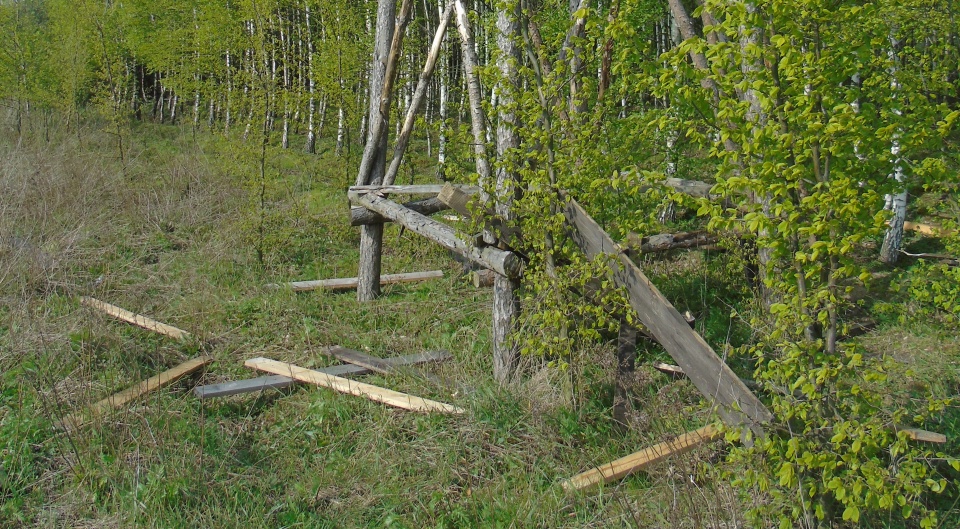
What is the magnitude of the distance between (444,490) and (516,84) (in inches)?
107

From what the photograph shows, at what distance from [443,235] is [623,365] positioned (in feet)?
7.15

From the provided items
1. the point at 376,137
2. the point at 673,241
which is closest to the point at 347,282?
the point at 376,137

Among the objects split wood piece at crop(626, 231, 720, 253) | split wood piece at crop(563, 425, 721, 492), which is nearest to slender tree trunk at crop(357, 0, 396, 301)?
split wood piece at crop(626, 231, 720, 253)

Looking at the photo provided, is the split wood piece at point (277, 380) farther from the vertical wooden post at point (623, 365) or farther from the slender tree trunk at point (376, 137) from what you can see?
the slender tree trunk at point (376, 137)

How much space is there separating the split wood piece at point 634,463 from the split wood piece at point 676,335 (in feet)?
0.79

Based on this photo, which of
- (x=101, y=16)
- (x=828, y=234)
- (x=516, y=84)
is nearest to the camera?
(x=828, y=234)

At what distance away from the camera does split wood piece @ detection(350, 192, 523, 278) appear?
5.17 meters

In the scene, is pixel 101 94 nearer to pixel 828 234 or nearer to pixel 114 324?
pixel 114 324

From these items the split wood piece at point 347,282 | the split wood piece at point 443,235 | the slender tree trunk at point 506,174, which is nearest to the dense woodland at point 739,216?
the slender tree trunk at point 506,174

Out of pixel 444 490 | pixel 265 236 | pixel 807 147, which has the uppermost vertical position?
pixel 807 147

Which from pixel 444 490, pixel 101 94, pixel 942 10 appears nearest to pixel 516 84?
pixel 444 490

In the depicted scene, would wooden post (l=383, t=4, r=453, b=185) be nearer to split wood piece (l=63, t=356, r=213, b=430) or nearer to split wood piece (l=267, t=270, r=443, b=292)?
split wood piece (l=267, t=270, r=443, b=292)

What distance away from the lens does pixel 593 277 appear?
477 centimetres

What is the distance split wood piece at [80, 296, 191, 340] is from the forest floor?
5.6 inches
